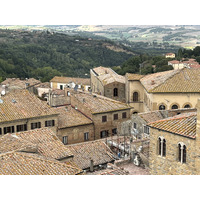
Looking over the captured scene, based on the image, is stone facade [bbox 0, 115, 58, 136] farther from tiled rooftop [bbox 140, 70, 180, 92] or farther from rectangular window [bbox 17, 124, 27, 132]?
tiled rooftop [bbox 140, 70, 180, 92]

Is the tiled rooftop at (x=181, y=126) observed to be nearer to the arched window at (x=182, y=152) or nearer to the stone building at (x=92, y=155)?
the arched window at (x=182, y=152)

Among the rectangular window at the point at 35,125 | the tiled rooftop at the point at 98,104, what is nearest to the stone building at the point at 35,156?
the rectangular window at the point at 35,125

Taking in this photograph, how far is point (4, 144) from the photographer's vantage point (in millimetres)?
11031

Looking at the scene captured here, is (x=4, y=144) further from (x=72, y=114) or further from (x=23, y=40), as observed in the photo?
(x=23, y=40)

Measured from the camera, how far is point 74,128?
20.2 m

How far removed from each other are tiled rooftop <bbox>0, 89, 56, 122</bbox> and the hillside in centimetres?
3249

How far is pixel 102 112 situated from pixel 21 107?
16.4 ft

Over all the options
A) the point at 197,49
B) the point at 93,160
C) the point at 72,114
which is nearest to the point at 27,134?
the point at 93,160

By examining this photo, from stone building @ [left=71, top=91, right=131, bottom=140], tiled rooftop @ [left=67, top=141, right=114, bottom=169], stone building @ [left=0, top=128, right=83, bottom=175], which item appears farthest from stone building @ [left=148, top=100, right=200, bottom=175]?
stone building @ [left=71, top=91, right=131, bottom=140]

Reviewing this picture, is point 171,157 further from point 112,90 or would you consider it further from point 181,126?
point 112,90

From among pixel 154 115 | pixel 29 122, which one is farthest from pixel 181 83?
pixel 29 122

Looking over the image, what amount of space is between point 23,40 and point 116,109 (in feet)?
248

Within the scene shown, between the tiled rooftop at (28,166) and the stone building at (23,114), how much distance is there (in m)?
9.03

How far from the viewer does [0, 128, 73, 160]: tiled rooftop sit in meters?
10.7
